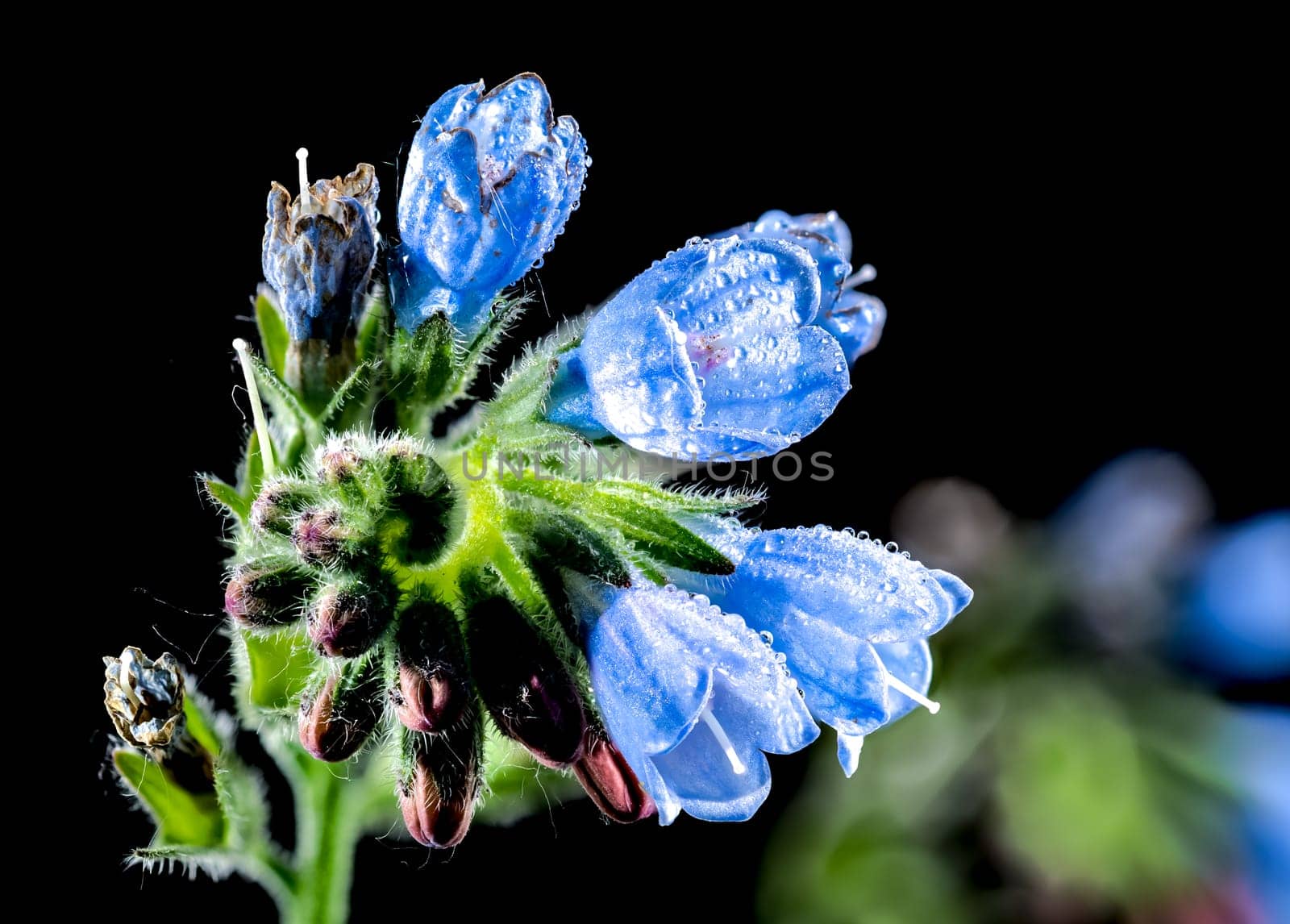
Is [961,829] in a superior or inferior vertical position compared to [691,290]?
inferior

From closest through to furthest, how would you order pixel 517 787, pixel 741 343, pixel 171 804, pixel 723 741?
pixel 723 741 < pixel 741 343 < pixel 171 804 < pixel 517 787

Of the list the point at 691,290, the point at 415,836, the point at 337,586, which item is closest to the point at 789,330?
the point at 691,290

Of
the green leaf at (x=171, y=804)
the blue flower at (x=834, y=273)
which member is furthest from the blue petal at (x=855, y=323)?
the green leaf at (x=171, y=804)

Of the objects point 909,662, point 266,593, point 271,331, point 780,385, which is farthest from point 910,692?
point 271,331

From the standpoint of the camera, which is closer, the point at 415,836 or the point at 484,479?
the point at 415,836

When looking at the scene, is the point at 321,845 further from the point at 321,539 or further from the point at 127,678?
the point at 321,539

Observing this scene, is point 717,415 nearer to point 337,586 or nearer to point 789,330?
point 789,330

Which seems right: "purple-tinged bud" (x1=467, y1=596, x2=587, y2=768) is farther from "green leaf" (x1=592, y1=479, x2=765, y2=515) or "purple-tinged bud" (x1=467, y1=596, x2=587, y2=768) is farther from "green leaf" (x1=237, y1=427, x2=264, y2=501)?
"green leaf" (x1=237, y1=427, x2=264, y2=501)
